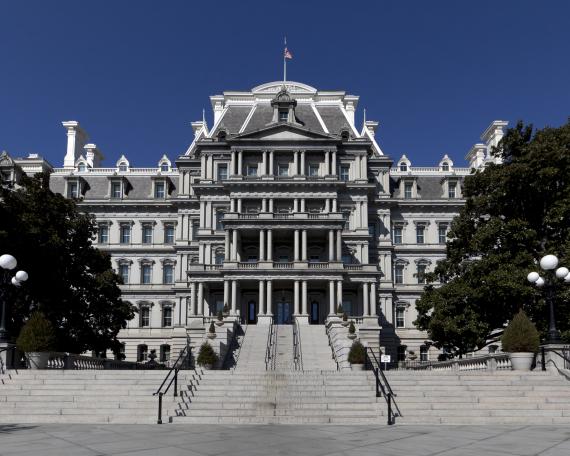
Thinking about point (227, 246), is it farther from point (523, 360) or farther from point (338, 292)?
point (523, 360)

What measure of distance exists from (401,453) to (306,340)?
29232 millimetres

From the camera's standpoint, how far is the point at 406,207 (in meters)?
66.0

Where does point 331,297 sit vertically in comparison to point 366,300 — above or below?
above

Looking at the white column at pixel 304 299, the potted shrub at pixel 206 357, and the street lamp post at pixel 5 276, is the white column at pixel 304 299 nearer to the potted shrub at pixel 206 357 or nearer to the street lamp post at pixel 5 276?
the potted shrub at pixel 206 357

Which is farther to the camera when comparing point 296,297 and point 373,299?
point 373,299

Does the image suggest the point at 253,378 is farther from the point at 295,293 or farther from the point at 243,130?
the point at 243,130

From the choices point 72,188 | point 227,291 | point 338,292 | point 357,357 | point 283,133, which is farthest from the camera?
point 72,188

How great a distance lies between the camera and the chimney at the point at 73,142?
2992 inches

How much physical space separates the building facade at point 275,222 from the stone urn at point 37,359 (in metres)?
25.4

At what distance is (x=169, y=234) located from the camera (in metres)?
67.2

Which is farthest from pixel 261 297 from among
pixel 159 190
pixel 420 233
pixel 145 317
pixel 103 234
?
pixel 103 234

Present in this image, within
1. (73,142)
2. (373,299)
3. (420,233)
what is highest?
(73,142)

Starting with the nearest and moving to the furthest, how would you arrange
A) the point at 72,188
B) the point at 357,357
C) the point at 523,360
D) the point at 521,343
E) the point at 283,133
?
the point at 523,360 < the point at 521,343 < the point at 357,357 < the point at 283,133 < the point at 72,188

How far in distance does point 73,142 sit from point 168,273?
74.6 ft
